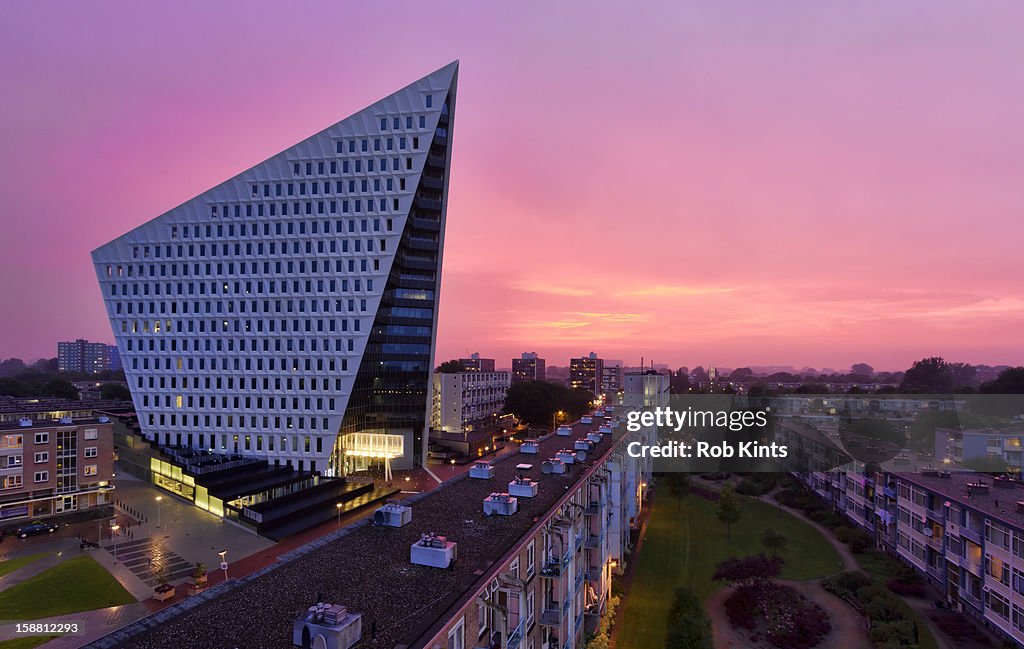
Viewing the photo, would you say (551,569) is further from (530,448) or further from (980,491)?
(980,491)

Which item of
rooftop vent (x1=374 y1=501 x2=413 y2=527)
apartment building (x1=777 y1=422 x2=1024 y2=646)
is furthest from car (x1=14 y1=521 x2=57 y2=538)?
apartment building (x1=777 y1=422 x2=1024 y2=646)

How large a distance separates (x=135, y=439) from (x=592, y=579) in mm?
72089

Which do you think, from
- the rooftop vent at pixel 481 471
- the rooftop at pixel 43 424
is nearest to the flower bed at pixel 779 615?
the rooftop vent at pixel 481 471

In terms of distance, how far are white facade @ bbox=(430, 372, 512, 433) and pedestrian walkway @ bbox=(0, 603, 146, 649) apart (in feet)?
220

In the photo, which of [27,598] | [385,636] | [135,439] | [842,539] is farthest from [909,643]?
[135,439]

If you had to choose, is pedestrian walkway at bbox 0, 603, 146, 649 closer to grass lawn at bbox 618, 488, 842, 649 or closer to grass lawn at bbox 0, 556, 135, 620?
grass lawn at bbox 0, 556, 135, 620

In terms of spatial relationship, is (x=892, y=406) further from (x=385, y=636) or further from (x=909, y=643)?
(x=385, y=636)

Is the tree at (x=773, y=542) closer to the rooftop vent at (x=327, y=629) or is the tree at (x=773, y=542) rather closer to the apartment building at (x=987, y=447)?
the apartment building at (x=987, y=447)

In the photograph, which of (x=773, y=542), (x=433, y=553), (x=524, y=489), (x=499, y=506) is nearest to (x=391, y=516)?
(x=499, y=506)

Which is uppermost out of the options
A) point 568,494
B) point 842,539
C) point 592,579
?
point 568,494

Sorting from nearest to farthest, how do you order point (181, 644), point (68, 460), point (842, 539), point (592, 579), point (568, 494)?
point (181, 644)
point (568, 494)
point (592, 579)
point (842, 539)
point (68, 460)

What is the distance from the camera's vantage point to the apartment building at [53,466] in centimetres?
5450

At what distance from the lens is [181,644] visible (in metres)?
13.8

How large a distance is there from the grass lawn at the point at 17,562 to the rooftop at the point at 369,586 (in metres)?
40.2
